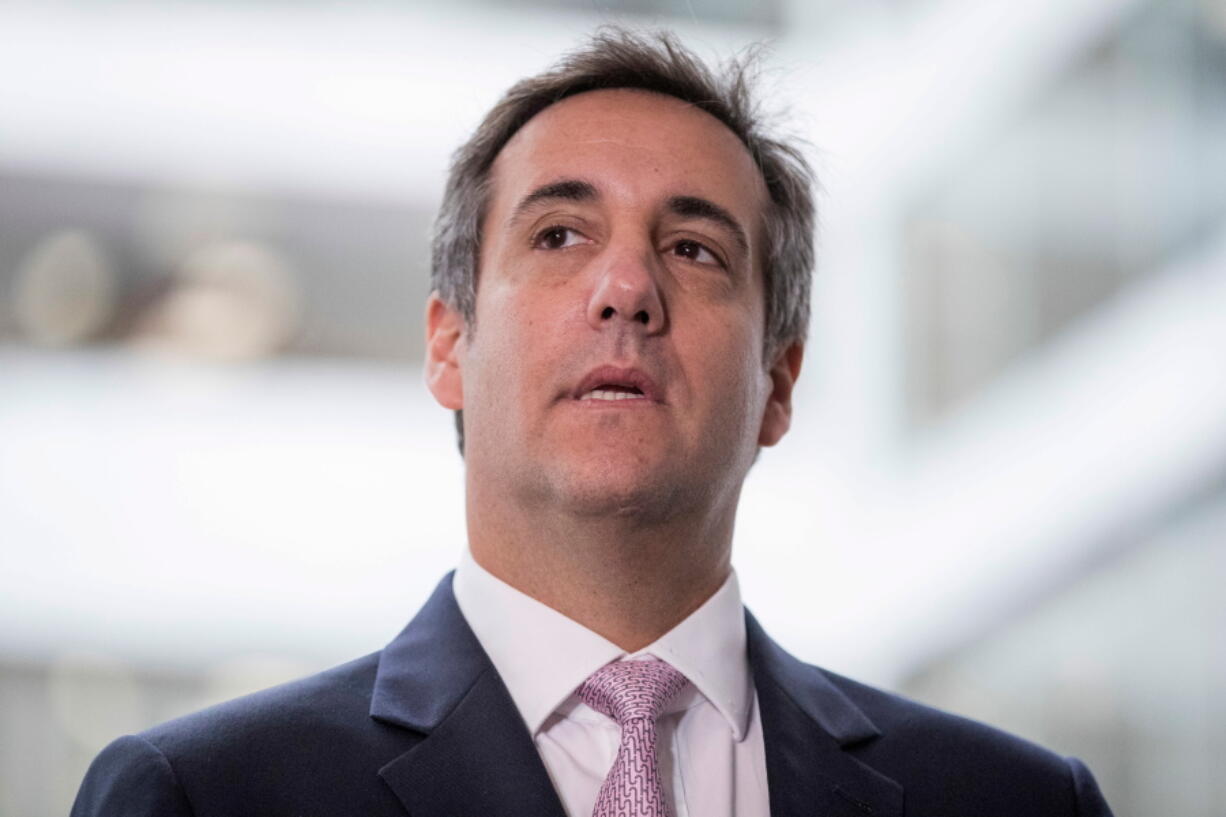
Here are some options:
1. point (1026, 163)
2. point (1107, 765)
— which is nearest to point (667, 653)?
point (1107, 765)

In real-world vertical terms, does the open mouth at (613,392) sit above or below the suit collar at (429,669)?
above

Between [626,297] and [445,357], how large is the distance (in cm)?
45

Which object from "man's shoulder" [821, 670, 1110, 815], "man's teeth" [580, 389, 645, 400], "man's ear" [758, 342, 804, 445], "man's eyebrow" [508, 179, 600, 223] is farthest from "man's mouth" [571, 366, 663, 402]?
"man's shoulder" [821, 670, 1110, 815]

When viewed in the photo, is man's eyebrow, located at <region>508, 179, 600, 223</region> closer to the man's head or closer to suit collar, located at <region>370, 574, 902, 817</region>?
the man's head

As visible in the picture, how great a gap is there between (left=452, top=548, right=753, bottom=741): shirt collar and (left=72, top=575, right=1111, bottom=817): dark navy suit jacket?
37mm

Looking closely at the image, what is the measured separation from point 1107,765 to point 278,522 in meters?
4.61

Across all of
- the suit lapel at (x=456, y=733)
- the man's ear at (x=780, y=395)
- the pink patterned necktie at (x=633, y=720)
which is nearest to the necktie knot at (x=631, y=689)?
the pink patterned necktie at (x=633, y=720)

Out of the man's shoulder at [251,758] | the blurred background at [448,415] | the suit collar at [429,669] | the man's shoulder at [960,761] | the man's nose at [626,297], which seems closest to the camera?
the man's shoulder at [251,758]

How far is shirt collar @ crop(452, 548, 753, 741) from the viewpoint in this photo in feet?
6.45

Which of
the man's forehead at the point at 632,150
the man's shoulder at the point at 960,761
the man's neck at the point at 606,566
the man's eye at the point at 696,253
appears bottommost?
the man's shoulder at the point at 960,761

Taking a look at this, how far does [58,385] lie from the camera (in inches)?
338

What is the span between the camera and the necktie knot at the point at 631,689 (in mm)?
1913

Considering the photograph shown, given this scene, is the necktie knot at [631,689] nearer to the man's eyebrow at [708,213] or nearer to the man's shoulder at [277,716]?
the man's shoulder at [277,716]

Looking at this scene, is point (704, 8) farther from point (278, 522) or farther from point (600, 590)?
point (600, 590)
